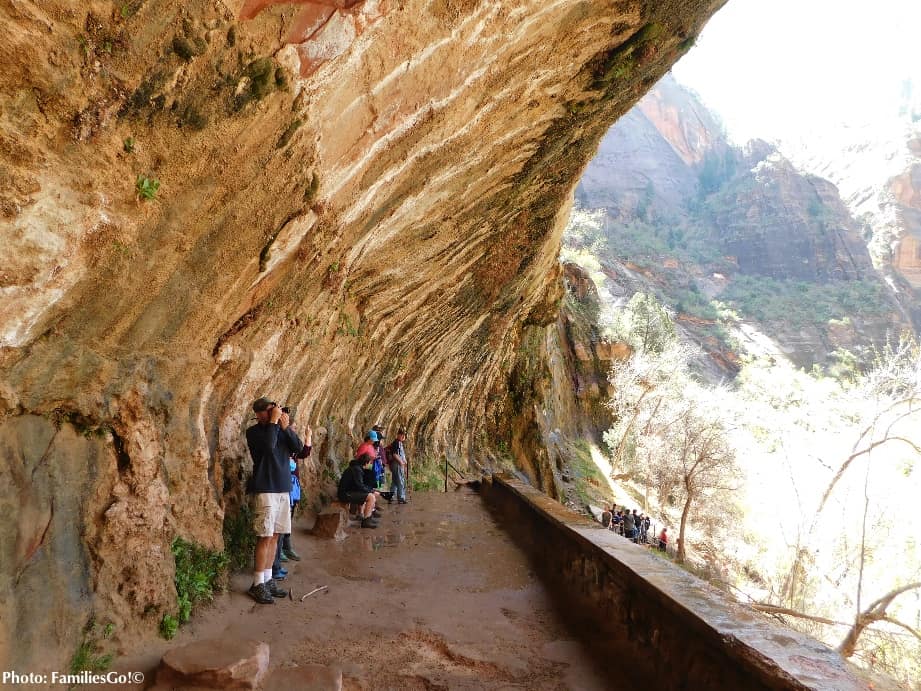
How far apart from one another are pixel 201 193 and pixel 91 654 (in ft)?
8.78

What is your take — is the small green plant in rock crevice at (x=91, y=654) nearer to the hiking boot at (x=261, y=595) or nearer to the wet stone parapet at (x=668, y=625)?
the hiking boot at (x=261, y=595)

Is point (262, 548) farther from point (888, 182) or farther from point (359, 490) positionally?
point (888, 182)

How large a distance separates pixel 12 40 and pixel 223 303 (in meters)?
2.20

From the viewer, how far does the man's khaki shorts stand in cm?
430

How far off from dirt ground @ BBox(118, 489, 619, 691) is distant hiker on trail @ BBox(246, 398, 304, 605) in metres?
0.18

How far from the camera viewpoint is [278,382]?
637 cm

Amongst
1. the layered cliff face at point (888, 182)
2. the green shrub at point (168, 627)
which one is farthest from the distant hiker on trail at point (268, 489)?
the layered cliff face at point (888, 182)

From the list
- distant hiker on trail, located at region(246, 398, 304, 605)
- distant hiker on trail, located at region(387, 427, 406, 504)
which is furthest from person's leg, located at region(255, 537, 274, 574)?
distant hiker on trail, located at region(387, 427, 406, 504)

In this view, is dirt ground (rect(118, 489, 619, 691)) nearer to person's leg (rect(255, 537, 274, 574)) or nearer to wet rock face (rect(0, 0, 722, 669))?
person's leg (rect(255, 537, 274, 574))

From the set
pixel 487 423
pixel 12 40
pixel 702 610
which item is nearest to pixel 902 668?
pixel 487 423

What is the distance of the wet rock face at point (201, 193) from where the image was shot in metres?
2.65

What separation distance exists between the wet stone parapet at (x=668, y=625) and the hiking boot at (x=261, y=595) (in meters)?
2.49

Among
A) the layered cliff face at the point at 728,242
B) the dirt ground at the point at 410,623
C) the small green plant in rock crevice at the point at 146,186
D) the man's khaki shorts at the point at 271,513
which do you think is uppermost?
the layered cliff face at the point at 728,242

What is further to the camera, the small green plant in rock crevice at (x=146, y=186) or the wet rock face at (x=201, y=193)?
the small green plant in rock crevice at (x=146, y=186)
